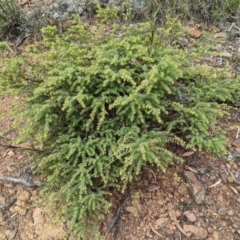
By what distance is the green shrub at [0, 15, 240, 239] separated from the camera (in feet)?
6.20

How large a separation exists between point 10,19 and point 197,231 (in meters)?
2.63

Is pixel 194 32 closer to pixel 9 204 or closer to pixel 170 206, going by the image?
pixel 170 206

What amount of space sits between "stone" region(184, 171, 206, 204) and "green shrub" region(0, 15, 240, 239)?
0.62 ft

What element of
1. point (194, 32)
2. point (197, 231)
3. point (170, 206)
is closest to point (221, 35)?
point (194, 32)

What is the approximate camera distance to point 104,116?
1.93 m

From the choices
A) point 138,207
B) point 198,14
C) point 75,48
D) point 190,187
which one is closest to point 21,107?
point 75,48

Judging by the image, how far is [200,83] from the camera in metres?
2.26

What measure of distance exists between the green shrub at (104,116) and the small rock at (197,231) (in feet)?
1.37

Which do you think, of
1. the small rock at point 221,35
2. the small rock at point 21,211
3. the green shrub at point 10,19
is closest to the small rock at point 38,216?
the small rock at point 21,211

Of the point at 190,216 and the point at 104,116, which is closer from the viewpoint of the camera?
the point at 104,116

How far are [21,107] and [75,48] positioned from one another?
0.52 meters

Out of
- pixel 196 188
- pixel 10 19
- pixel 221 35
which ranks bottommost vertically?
pixel 196 188

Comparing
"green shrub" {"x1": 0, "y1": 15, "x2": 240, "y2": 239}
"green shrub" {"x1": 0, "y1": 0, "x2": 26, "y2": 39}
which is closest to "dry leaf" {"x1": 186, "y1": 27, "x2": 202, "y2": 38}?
"green shrub" {"x1": 0, "y1": 15, "x2": 240, "y2": 239}

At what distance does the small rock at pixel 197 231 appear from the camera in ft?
6.44
